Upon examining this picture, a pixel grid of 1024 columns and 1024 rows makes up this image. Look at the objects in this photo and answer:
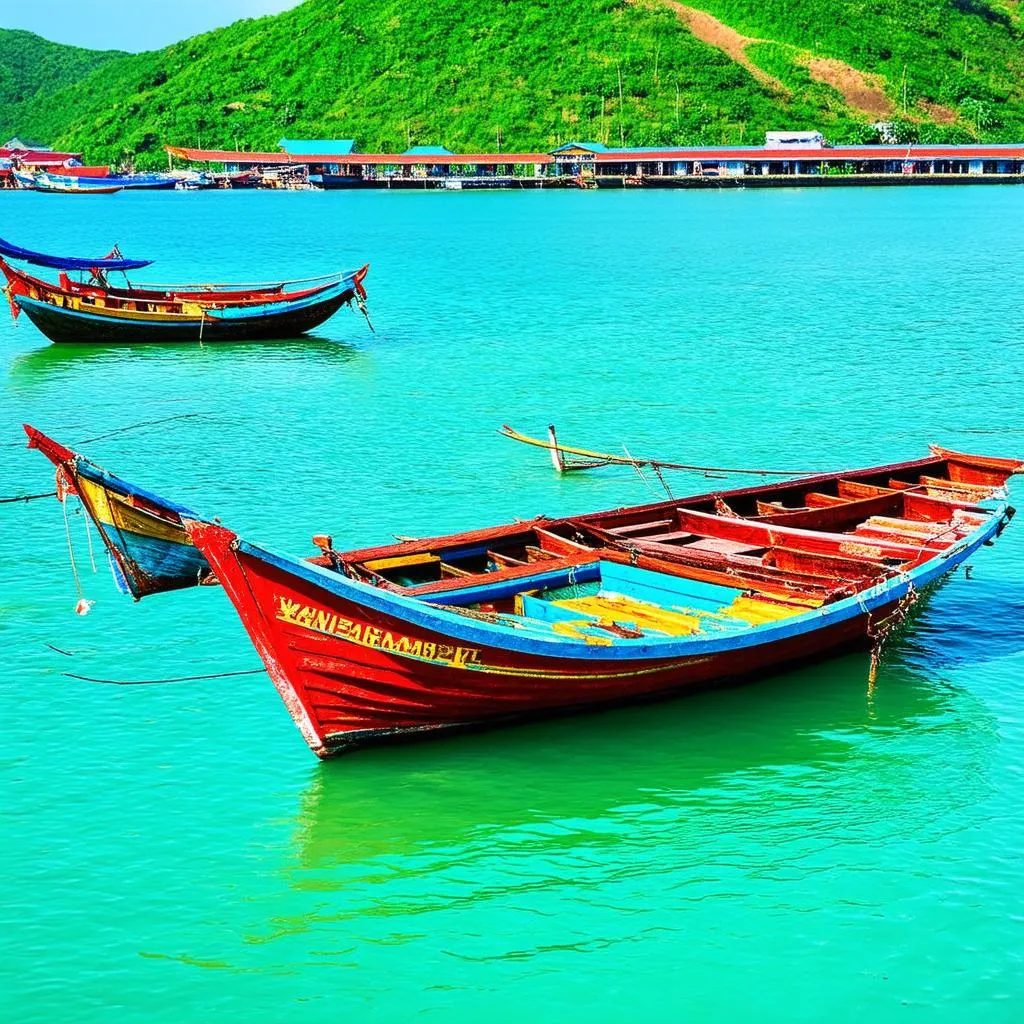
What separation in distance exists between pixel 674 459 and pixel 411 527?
6555 mm

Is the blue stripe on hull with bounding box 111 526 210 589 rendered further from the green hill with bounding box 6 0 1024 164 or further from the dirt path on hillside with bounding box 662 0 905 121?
the dirt path on hillside with bounding box 662 0 905 121

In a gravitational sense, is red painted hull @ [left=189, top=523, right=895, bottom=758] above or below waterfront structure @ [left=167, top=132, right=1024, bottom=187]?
below

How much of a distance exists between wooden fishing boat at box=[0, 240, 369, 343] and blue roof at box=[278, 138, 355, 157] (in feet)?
331

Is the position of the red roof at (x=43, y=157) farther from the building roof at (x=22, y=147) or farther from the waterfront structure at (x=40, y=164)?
the building roof at (x=22, y=147)

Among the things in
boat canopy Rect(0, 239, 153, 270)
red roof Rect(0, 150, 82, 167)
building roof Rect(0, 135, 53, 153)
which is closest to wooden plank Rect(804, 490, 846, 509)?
boat canopy Rect(0, 239, 153, 270)

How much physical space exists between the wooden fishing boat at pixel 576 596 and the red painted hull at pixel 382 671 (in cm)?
2

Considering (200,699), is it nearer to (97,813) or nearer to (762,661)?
(97,813)

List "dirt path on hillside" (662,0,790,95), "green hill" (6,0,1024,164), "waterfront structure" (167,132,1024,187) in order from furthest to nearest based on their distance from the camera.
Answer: "dirt path on hillside" (662,0,790,95) < "green hill" (6,0,1024,164) < "waterfront structure" (167,132,1024,187)

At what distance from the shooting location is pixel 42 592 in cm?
1839

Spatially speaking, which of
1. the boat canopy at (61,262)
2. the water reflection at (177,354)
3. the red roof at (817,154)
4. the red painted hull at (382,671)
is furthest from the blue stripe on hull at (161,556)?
the red roof at (817,154)

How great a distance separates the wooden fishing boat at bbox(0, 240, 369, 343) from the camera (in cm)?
3934

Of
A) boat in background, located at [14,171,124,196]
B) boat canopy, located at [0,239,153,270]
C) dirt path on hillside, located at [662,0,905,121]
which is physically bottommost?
boat canopy, located at [0,239,153,270]

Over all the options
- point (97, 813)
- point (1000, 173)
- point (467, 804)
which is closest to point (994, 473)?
point (467, 804)

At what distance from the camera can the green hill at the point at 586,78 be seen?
142500mm
